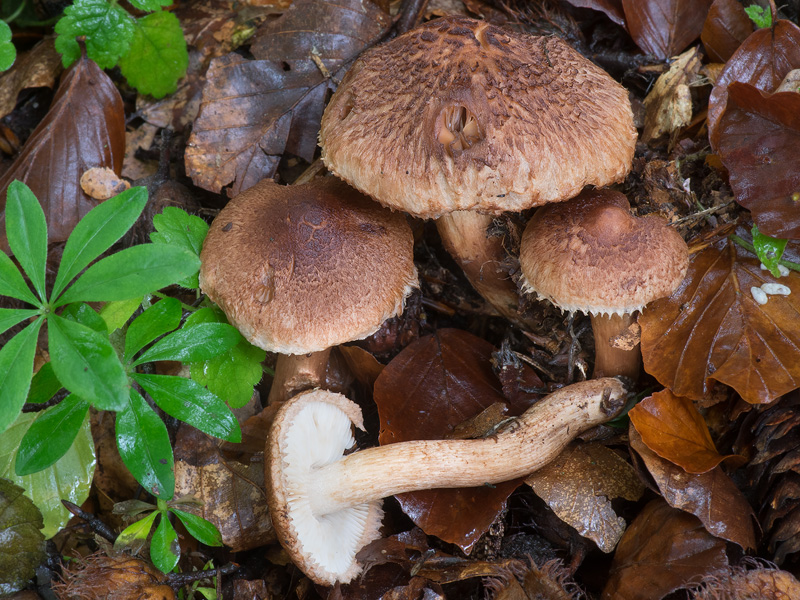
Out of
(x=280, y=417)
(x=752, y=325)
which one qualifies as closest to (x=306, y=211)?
(x=280, y=417)

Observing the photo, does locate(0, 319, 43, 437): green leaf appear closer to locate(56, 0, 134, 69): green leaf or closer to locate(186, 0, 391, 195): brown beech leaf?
locate(186, 0, 391, 195): brown beech leaf

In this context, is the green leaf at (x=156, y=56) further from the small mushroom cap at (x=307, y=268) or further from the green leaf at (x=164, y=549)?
the green leaf at (x=164, y=549)

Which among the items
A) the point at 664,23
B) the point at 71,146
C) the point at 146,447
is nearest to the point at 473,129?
the point at 664,23

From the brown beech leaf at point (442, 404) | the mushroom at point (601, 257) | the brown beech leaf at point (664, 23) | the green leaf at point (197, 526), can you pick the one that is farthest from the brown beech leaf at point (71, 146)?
the brown beech leaf at point (664, 23)

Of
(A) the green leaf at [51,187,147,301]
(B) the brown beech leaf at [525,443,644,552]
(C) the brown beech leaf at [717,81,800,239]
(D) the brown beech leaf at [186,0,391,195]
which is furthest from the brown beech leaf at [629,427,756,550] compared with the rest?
(D) the brown beech leaf at [186,0,391,195]

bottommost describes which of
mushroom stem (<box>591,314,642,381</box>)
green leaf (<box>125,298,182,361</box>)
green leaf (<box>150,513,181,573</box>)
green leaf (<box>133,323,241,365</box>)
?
green leaf (<box>150,513,181,573</box>)

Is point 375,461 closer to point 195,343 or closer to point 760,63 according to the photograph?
point 195,343
